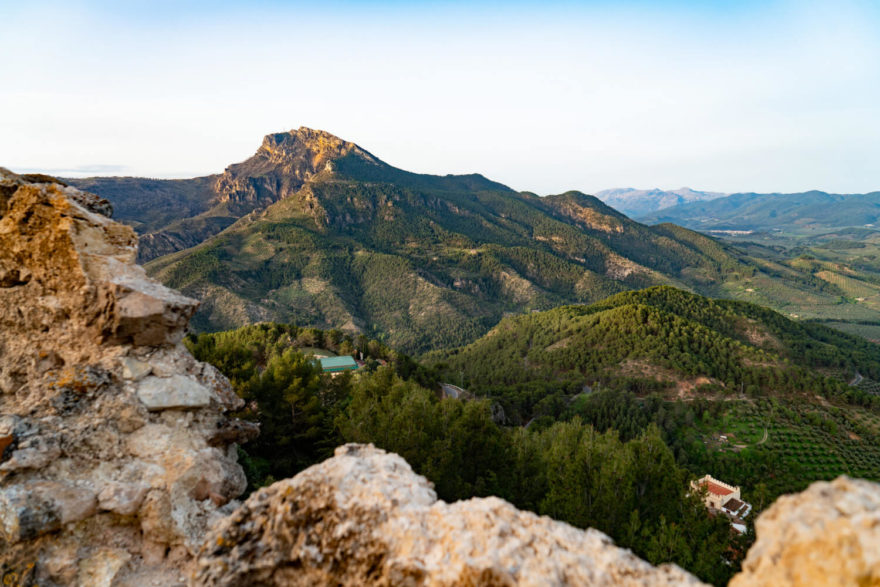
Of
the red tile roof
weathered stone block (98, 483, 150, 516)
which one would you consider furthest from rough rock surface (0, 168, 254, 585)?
the red tile roof

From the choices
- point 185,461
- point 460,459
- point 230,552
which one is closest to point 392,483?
point 230,552

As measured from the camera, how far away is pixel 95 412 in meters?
10.2

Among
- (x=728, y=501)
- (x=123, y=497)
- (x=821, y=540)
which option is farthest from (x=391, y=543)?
(x=728, y=501)

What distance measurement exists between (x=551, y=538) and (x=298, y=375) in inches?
923

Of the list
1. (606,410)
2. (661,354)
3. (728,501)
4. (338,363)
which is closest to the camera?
(728,501)

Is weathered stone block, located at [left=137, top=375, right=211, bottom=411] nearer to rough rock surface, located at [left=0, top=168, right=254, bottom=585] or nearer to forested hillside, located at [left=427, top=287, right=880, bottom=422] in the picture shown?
rough rock surface, located at [left=0, top=168, right=254, bottom=585]

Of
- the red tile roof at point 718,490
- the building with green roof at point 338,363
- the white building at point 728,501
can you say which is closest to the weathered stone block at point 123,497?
the white building at point 728,501

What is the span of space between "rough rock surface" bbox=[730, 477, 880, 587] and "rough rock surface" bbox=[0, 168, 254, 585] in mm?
11069

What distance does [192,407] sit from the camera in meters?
11.3

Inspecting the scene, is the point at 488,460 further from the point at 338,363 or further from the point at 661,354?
the point at 661,354

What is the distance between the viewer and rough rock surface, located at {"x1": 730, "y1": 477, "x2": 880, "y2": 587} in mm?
3807

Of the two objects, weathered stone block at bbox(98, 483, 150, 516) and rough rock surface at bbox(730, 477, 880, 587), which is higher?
rough rock surface at bbox(730, 477, 880, 587)

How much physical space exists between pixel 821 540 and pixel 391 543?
17.9 feet

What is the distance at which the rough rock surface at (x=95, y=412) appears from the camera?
8852 mm
